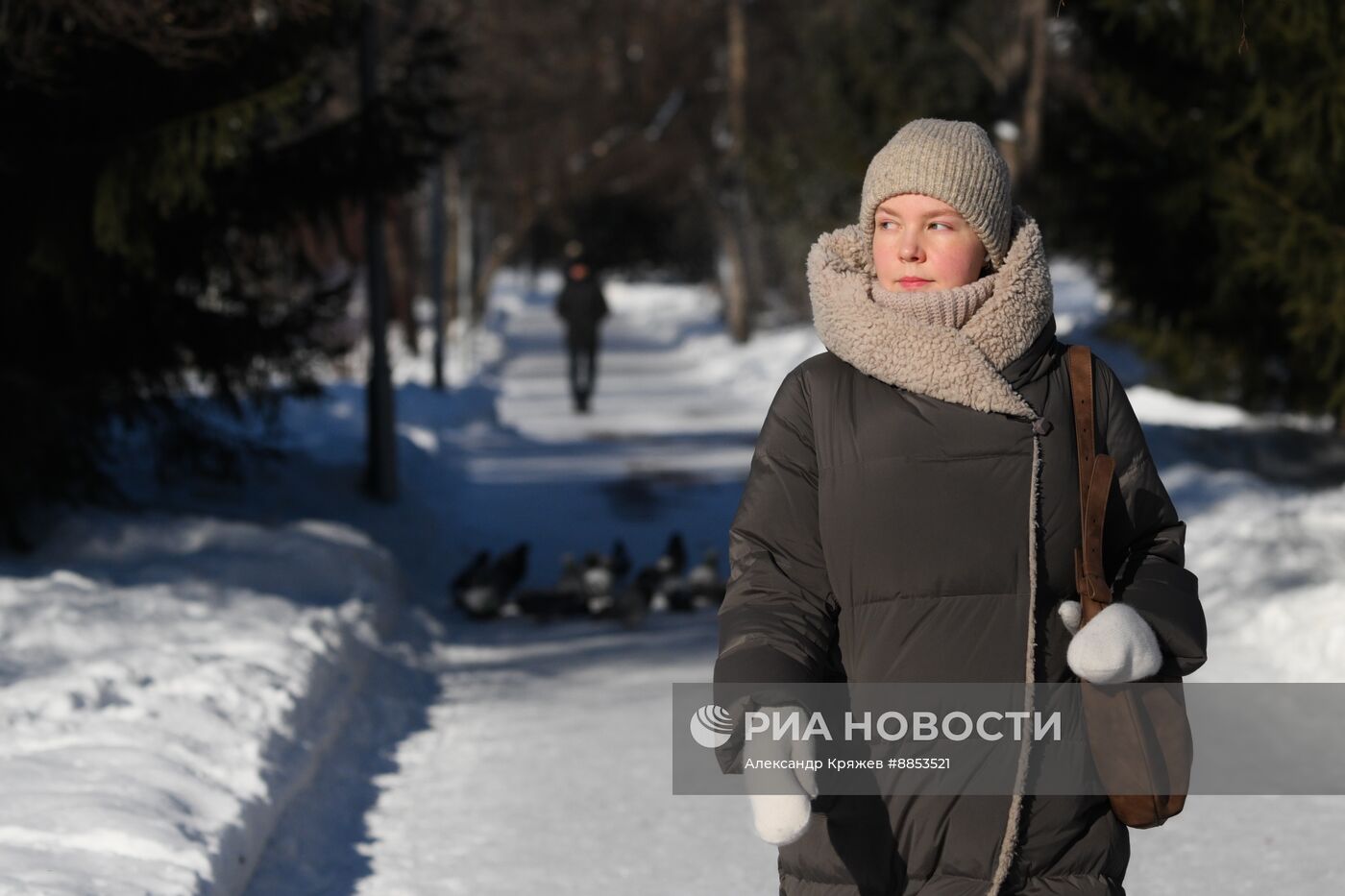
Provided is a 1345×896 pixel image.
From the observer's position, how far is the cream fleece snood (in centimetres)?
314

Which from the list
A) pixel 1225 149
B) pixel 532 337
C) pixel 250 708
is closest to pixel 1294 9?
pixel 1225 149

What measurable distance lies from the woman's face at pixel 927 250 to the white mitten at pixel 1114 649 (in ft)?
2.13

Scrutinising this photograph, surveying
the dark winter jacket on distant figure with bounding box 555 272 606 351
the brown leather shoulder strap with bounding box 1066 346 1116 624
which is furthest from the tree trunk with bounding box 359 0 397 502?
the brown leather shoulder strap with bounding box 1066 346 1116 624

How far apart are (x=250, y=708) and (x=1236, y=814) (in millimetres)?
3679

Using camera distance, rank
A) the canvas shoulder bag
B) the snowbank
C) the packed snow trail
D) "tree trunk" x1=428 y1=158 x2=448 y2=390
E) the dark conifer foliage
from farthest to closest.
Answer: "tree trunk" x1=428 y1=158 x2=448 y2=390, the dark conifer foliage, the packed snow trail, the snowbank, the canvas shoulder bag

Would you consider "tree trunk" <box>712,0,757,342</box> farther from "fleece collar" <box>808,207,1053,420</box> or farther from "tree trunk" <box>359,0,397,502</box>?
"fleece collar" <box>808,207,1053,420</box>

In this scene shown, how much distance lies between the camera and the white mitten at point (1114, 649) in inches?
115

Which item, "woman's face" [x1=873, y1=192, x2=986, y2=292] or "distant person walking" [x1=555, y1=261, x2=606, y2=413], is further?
"distant person walking" [x1=555, y1=261, x2=606, y2=413]

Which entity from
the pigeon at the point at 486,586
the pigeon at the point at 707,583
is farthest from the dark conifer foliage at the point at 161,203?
the pigeon at the point at 707,583

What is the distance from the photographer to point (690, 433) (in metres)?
22.0

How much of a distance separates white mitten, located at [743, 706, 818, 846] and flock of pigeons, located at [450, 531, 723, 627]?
7.79 m

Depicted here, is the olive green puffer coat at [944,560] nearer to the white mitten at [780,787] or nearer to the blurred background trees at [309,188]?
the white mitten at [780,787]

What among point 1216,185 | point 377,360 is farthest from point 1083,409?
point 377,360

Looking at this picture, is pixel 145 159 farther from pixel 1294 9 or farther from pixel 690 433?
pixel 690 433
